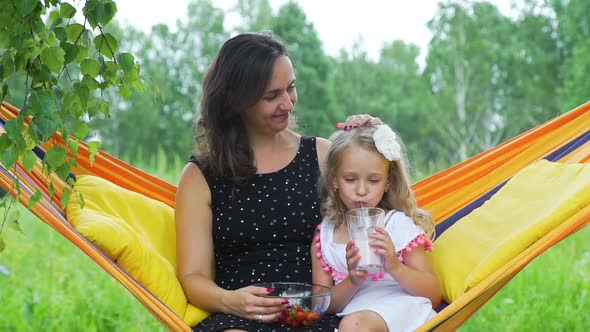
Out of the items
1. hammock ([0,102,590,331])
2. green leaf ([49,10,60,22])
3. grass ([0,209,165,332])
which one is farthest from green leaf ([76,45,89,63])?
grass ([0,209,165,332])

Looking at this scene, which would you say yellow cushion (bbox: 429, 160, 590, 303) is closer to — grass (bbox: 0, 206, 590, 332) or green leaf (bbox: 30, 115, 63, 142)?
green leaf (bbox: 30, 115, 63, 142)

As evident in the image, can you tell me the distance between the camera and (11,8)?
1.80m

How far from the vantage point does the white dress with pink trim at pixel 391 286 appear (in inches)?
95.4

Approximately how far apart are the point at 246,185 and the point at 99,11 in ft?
3.52

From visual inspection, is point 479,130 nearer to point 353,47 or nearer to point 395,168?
point 353,47

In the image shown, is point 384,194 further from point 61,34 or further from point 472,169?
point 61,34

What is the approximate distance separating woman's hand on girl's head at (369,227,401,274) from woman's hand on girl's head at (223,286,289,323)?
11.0 inches

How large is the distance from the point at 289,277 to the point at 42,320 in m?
2.10

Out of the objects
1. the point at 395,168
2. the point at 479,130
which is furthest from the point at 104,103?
the point at 479,130

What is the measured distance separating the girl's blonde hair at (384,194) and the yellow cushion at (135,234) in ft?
1.66

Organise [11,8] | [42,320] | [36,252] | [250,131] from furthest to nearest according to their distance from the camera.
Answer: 1. [36,252]
2. [42,320]
3. [250,131]
4. [11,8]

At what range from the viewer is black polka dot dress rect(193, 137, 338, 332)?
2.67 m

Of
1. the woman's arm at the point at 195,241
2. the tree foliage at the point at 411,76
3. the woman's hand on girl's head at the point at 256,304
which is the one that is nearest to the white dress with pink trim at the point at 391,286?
the woman's hand on girl's head at the point at 256,304

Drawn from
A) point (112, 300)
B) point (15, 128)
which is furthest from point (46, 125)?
point (112, 300)
